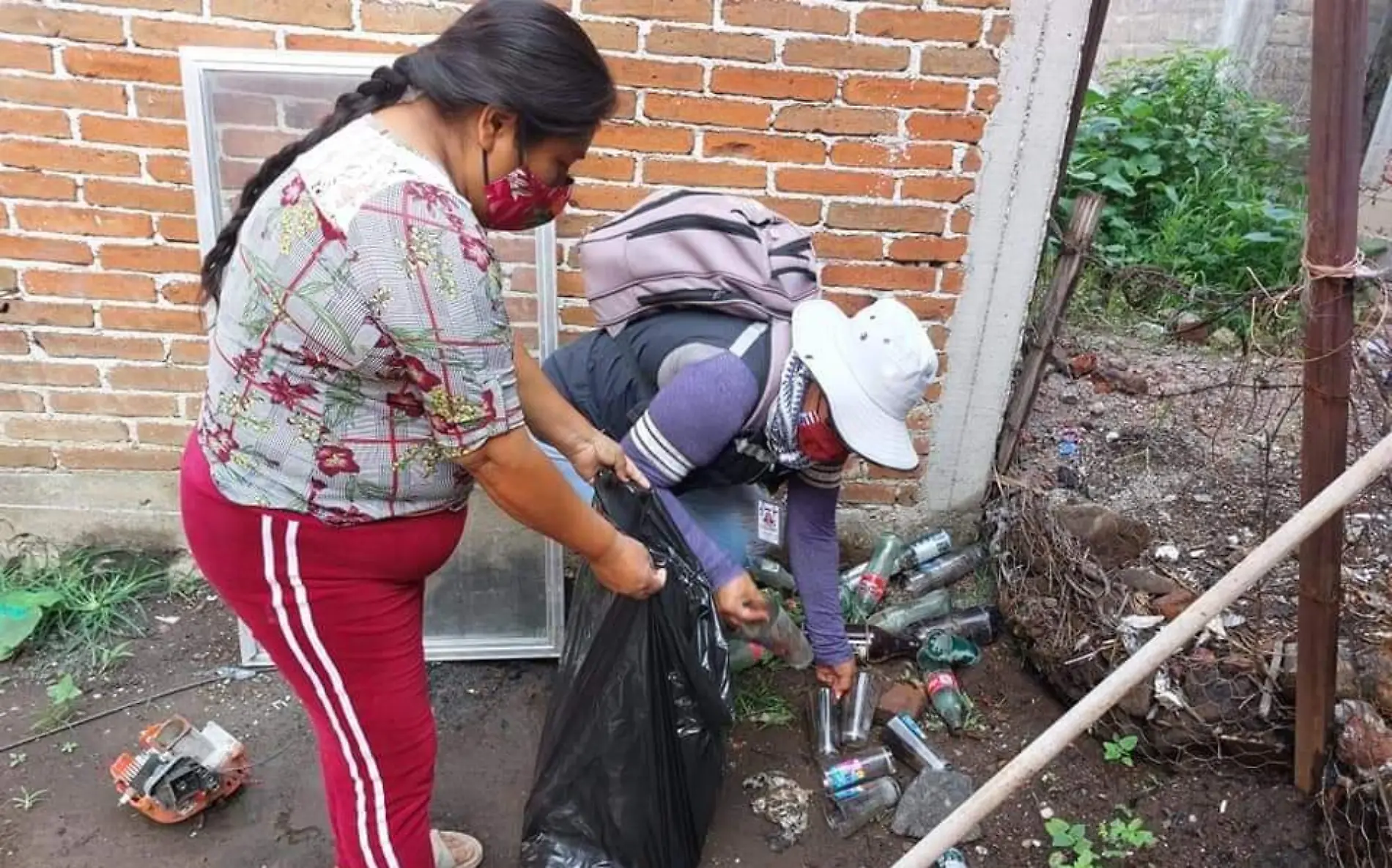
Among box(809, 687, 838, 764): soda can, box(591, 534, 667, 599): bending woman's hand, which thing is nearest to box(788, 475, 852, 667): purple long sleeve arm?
box(809, 687, 838, 764): soda can

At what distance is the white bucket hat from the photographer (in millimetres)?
1773

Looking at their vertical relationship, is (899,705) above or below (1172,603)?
below

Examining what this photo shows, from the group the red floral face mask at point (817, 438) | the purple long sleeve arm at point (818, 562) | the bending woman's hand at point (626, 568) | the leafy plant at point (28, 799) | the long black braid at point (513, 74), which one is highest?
the long black braid at point (513, 74)

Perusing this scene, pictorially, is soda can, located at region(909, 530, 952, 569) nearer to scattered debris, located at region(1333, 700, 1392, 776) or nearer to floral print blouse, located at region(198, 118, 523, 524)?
scattered debris, located at region(1333, 700, 1392, 776)

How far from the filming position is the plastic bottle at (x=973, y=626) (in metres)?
2.92

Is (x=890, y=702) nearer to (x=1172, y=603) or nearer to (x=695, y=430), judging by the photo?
(x=1172, y=603)

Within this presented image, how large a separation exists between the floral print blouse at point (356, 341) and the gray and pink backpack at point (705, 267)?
0.69 meters

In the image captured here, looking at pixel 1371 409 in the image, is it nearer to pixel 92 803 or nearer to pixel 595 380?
pixel 595 380

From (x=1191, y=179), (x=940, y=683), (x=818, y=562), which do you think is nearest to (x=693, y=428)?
(x=818, y=562)

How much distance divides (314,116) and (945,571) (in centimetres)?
224

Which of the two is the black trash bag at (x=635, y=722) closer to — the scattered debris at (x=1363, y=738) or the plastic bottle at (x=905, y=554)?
the plastic bottle at (x=905, y=554)

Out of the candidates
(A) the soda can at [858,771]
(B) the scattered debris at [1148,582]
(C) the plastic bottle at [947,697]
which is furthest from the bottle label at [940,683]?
(B) the scattered debris at [1148,582]

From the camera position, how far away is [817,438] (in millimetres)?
1851

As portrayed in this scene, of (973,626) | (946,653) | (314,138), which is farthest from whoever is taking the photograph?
(973,626)
